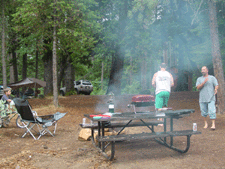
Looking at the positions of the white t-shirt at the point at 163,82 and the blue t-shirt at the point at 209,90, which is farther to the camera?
the blue t-shirt at the point at 209,90

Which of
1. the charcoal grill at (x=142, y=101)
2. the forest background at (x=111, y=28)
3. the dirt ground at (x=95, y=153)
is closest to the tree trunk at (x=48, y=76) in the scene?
the forest background at (x=111, y=28)

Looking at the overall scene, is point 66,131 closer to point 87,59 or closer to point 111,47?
point 111,47

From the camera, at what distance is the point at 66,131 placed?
287 inches

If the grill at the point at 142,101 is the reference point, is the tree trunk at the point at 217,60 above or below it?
above

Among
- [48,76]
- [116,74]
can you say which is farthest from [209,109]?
[48,76]

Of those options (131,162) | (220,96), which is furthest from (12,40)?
(131,162)

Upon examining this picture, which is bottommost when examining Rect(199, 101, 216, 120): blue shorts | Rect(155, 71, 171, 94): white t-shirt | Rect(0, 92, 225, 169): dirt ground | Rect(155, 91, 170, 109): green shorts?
Rect(0, 92, 225, 169): dirt ground

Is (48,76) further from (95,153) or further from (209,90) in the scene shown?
(95,153)

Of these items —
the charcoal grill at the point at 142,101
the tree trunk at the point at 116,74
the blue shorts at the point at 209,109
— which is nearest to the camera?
the blue shorts at the point at 209,109

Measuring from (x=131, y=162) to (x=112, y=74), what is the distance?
39.2 ft

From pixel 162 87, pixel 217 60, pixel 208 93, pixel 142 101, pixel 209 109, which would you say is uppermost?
pixel 217 60

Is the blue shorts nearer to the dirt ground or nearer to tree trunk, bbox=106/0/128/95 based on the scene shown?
the dirt ground

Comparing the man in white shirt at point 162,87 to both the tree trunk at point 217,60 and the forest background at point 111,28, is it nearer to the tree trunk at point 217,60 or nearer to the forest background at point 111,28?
the tree trunk at point 217,60

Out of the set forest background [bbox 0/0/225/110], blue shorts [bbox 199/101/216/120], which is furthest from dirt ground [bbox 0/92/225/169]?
forest background [bbox 0/0/225/110]
